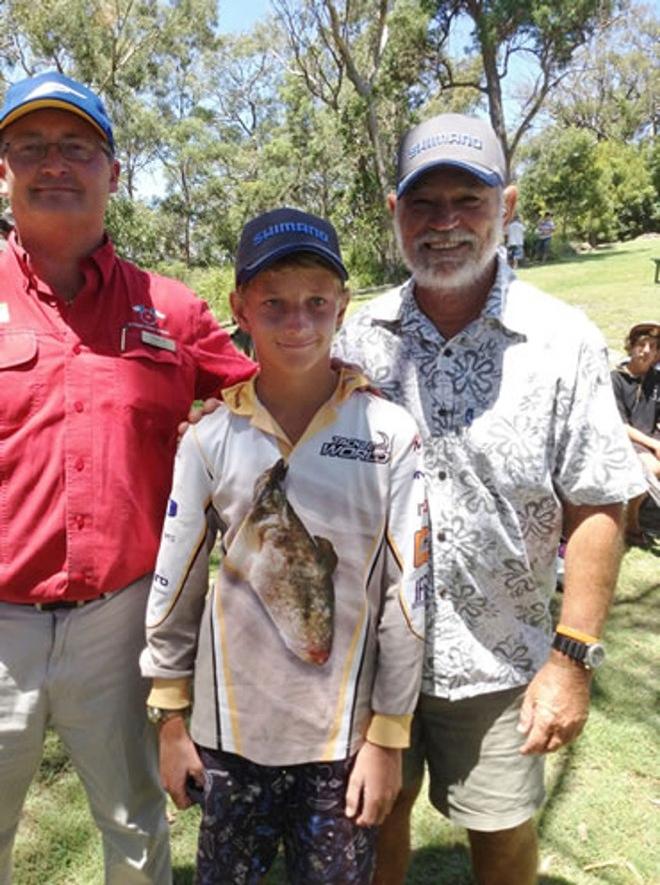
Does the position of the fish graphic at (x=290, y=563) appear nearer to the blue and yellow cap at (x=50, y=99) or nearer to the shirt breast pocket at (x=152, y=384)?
the shirt breast pocket at (x=152, y=384)

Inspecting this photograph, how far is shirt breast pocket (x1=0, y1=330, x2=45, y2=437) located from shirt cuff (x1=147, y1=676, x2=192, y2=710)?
75 cm

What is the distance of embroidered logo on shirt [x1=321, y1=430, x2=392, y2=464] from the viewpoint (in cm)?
178

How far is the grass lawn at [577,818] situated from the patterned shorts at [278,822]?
1.03m

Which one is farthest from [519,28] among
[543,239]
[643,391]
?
[643,391]

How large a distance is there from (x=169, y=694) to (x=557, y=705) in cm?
94

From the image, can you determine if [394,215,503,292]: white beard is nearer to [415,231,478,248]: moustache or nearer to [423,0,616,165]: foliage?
[415,231,478,248]: moustache

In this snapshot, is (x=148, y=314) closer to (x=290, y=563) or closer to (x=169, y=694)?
(x=290, y=563)

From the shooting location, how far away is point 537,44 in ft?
78.1

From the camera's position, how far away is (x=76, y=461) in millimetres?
2020

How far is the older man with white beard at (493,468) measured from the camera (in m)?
1.90

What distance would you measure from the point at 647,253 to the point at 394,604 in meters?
23.7

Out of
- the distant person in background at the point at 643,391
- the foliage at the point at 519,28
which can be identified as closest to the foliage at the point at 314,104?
the foliage at the point at 519,28

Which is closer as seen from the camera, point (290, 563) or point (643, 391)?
point (290, 563)

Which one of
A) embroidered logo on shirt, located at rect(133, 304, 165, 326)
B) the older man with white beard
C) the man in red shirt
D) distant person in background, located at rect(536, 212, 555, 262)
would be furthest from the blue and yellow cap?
distant person in background, located at rect(536, 212, 555, 262)
